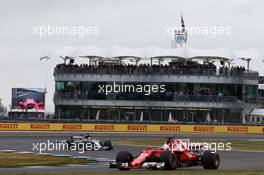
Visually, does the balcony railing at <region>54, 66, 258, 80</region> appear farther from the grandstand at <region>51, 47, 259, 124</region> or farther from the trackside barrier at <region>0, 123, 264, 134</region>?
the trackside barrier at <region>0, 123, 264, 134</region>

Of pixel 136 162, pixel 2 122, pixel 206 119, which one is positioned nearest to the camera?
pixel 136 162

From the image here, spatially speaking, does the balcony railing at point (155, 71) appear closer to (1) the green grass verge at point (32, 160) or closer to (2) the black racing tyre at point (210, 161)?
(1) the green grass verge at point (32, 160)

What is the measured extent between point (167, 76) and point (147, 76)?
90.8 inches

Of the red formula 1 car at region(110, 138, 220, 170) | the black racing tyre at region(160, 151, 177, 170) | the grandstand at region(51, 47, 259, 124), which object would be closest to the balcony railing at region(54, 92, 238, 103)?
the grandstand at region(51, 47, 259, 124)

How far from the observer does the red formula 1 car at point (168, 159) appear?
962 inches

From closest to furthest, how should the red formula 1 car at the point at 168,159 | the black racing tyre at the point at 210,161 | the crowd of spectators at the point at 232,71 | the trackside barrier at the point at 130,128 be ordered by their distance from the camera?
the red formula 1 car at the point at 168,159, the black racing tyre at the point at 210,161, the trackside barrier at the point at 130,128, the crowd of spectators at the point at 232,71

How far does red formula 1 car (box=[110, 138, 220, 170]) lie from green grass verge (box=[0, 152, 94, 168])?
413 centimetres

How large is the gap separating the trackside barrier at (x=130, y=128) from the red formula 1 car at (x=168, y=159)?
133 ft

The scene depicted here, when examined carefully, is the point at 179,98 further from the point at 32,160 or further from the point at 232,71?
the point at 32,160

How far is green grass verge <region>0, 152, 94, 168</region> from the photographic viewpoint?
28.2m

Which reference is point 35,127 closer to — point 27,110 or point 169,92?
point 27,110

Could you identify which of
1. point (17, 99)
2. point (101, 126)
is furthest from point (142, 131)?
point (17, 99)

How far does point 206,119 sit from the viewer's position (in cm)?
7881

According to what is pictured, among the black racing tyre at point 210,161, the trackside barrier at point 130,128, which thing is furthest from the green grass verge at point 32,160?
the trackside barrier at point 130,128
